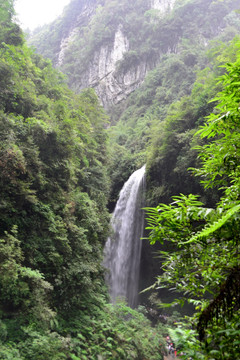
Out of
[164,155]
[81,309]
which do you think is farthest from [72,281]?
[164,155]

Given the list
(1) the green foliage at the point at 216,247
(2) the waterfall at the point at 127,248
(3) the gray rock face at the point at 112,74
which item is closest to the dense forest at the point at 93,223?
(1) the green foliage at the point at 216,247

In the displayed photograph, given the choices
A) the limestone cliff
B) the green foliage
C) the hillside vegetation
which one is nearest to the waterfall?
the hillside vegetation

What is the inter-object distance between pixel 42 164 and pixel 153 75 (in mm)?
31226

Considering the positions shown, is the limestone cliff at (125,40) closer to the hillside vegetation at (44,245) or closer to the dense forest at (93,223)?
the dense forest at (93,223)

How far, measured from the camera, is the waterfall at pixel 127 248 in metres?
13.5

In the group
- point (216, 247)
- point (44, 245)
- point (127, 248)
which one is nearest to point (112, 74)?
point (127, 248)

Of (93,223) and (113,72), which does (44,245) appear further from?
(113,72)

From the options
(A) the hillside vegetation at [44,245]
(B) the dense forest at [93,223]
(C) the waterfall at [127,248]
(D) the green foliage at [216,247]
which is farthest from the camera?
(C) the waterfall at [127,248]

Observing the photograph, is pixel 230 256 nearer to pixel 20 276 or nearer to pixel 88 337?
pixel 20 276

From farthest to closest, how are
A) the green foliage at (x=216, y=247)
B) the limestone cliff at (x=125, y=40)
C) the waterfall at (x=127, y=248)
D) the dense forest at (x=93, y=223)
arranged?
the limestone cliff at (x=125, y=40) < the waterfall at (x=127, y=248) < the dense forest at (x=93, y=223) < the green foliage at (x=216, y=247)

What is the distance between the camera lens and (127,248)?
46.4 feet

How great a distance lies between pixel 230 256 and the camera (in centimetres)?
153

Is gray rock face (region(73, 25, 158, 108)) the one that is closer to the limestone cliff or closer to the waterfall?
the limestone cliff

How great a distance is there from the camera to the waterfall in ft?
44.3
